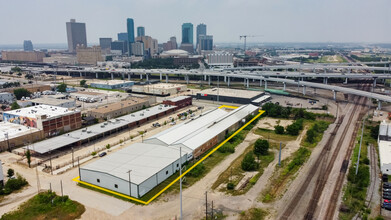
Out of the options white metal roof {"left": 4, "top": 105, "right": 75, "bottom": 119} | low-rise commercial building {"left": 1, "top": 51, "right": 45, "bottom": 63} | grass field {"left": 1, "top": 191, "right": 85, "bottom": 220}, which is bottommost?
grass field {"left": 1, "top": 191, "right": 85, "bottom": 220}

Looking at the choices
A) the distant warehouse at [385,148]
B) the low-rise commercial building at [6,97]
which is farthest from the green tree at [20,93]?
the distant warehouse at [385,148]

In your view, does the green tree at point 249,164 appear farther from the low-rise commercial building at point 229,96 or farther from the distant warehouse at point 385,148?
the low-rise commercial building at point 229,96

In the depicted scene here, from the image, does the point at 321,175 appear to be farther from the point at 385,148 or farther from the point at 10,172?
the point at 10,172

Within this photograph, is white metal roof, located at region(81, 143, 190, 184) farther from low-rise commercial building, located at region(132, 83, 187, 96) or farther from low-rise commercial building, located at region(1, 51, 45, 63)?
low-rise commercial building, located at region(1, 51, 45, 63)

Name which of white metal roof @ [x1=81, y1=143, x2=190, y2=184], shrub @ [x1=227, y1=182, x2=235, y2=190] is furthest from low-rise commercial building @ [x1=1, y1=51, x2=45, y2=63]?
shrub @ [x1=227, y1=182, x2=235, y2=190]

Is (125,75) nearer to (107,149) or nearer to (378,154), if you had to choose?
(107,149)
